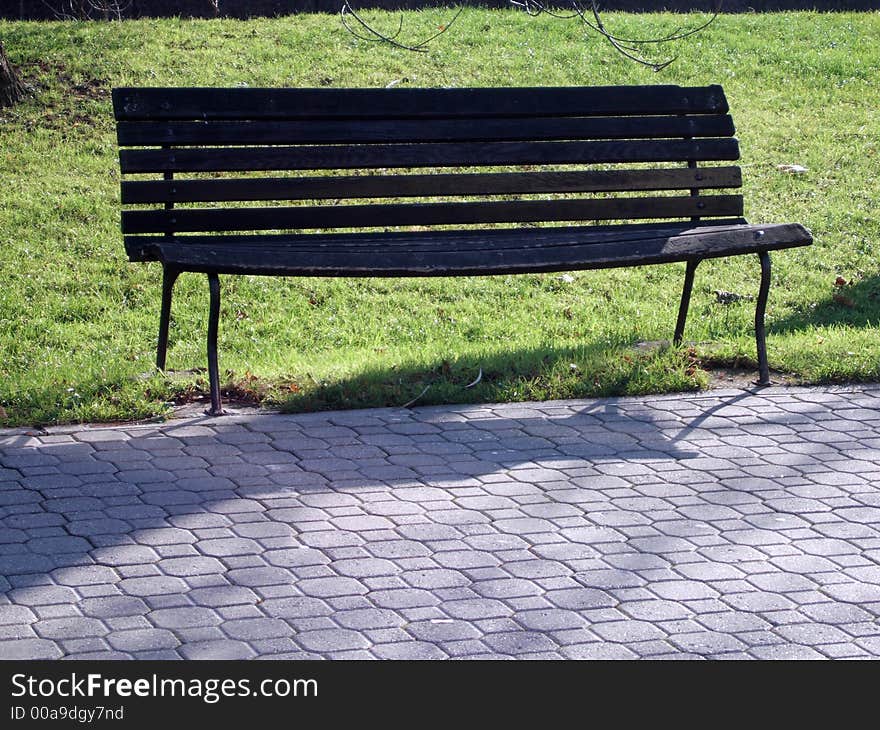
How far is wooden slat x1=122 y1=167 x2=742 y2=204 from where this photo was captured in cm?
559

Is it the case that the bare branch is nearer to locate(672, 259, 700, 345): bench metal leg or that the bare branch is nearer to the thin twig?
the thin twig

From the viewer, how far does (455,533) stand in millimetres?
4023

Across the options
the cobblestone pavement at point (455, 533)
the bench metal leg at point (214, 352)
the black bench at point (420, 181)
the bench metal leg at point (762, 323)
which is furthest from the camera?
the bench metal leg at point (762, 323)

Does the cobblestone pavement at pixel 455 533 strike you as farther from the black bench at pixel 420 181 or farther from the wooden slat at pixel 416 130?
the wooden slat at pixel 416 130

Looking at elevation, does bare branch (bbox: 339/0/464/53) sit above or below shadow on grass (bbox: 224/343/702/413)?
above

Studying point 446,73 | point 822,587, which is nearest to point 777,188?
point 446,73

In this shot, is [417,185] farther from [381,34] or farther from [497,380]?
[381,34]

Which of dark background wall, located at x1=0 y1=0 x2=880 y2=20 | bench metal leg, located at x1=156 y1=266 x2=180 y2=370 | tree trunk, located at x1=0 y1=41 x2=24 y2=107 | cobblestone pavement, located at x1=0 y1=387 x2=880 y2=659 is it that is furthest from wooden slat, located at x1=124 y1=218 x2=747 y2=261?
dark background wall, located at x1=0 y1=0 x2=880 y2=20

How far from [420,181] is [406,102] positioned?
14.9 inches

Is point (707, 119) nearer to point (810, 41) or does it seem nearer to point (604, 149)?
point (604, 149)

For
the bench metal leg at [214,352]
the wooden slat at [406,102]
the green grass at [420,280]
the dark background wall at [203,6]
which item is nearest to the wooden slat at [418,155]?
the wooden slat at [406,102]

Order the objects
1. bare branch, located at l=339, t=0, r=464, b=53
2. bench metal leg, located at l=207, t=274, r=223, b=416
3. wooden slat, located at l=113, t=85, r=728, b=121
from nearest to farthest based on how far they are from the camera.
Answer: bench metal leg, located at l=207, t=274, r=223, b=416 < wooden slat, located at l=113, t=85, r=728, b=121 < bare branch, located at l=339, t=0, r=464, b=53

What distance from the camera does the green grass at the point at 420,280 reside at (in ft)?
18.4

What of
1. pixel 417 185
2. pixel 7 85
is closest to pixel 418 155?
pixel 417 185
